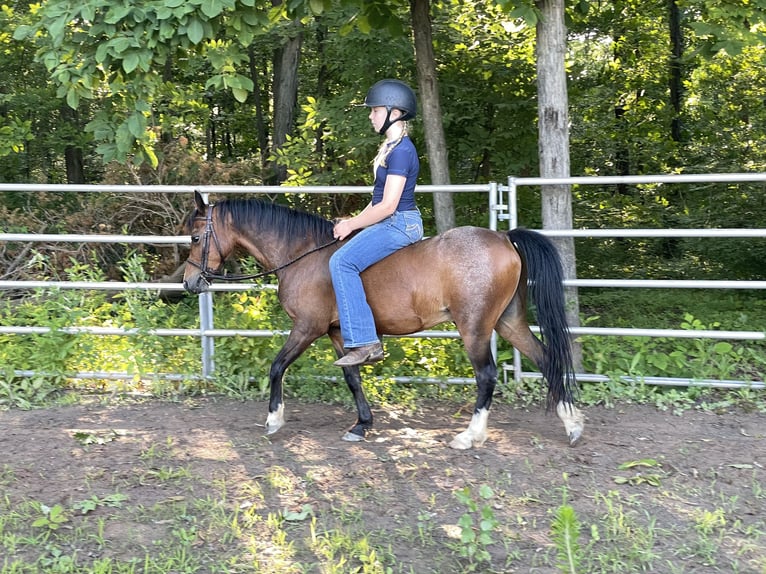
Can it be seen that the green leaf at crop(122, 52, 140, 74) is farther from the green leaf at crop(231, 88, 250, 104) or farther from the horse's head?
the horse's head

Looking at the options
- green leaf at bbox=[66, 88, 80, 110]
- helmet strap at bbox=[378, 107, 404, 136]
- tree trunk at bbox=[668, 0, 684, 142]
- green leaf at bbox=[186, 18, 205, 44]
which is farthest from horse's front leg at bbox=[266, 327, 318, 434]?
tree trunk at bbox=[668, 0, 684, 142]

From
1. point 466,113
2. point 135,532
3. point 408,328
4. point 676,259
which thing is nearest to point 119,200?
point 466,113

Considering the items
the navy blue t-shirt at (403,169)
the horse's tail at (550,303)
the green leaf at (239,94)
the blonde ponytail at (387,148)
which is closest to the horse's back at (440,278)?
the horse's tail at (550,303)

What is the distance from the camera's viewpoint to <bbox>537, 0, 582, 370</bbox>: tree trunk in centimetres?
549

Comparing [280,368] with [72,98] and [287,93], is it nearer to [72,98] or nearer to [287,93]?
[72,98]

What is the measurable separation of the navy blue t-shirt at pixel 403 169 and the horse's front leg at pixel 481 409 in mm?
1148

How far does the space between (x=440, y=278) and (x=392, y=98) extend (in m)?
1.16

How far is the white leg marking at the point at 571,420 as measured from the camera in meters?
4.51

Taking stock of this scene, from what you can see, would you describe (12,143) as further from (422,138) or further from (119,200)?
(422,138)

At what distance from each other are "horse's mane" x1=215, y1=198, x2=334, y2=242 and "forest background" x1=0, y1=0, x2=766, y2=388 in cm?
83

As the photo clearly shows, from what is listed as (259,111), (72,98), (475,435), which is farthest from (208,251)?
(259,111)

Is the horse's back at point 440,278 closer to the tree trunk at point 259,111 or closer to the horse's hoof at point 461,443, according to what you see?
the horse's hoof at point 461,443

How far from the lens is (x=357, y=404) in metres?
4.82

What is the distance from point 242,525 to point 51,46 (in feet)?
12.0
